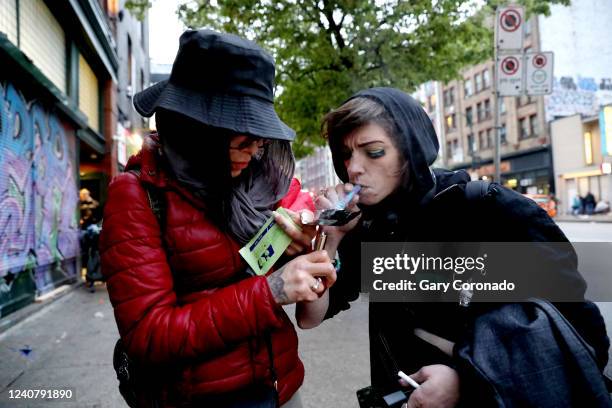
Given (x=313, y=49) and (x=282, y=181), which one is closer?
(x=282, y=181)

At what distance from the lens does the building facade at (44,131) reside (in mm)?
5949

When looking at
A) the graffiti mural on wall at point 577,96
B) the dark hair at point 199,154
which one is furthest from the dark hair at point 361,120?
the graffiti mural on wall at point 577,96

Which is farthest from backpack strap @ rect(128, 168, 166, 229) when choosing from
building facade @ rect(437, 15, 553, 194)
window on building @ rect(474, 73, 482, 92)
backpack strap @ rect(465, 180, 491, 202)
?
window on building @ rect(474, 73, 482, 92)

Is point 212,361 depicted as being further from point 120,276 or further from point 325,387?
point 325,387

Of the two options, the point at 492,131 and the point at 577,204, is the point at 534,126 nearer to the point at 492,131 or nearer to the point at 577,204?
the point at 492,131

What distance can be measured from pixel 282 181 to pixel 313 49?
30.2 ft

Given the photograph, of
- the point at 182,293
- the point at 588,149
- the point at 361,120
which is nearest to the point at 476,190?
the point at 361,120

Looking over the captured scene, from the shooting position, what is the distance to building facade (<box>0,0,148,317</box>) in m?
5.95

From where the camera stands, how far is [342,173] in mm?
1803

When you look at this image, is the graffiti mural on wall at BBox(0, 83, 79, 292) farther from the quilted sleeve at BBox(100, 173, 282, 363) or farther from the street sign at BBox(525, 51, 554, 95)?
the street sign at BBox(525, 51, 554, 95)

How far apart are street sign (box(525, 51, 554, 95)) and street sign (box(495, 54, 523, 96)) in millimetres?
101

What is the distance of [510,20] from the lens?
5.16 meters

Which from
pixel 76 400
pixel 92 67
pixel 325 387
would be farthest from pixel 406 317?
pixel 92 67

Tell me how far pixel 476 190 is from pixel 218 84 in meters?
0.94
